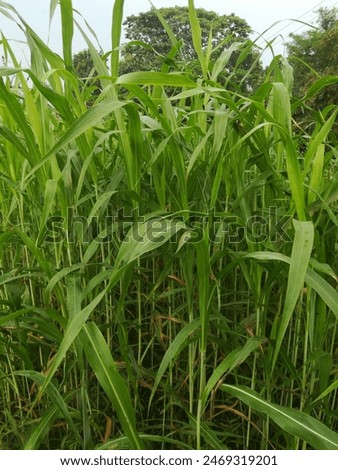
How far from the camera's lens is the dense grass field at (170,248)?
1.77 ft

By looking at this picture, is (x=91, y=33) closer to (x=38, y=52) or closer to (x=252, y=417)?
(x=38, y=52)

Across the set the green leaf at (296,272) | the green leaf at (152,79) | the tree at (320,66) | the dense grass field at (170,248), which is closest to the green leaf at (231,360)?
the dense grass field at (170,248)

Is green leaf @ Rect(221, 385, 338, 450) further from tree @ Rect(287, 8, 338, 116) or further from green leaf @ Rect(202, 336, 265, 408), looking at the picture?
tree @ Rect(287, 8, 338, 116)

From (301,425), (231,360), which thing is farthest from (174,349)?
(301,425)

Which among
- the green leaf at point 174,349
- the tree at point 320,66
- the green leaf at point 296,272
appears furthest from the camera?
the tree at point 320,66

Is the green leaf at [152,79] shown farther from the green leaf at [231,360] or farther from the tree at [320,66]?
the tree at [320,66]

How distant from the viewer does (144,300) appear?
0.87m

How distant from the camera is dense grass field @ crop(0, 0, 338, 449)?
21.2 inches

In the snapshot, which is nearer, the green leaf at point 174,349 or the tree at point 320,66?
the green leaf at point 174,349

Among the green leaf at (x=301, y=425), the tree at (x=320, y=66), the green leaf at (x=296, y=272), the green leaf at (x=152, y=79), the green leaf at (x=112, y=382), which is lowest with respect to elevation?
the green leaf at (x=301, y=425)

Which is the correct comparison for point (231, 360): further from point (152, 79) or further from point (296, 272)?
point (152, 79)

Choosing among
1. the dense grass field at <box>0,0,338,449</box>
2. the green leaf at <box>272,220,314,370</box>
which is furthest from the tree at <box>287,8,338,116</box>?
the green leaf at <box>272,220,314,370</box>

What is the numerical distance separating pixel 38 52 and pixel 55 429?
652mm
